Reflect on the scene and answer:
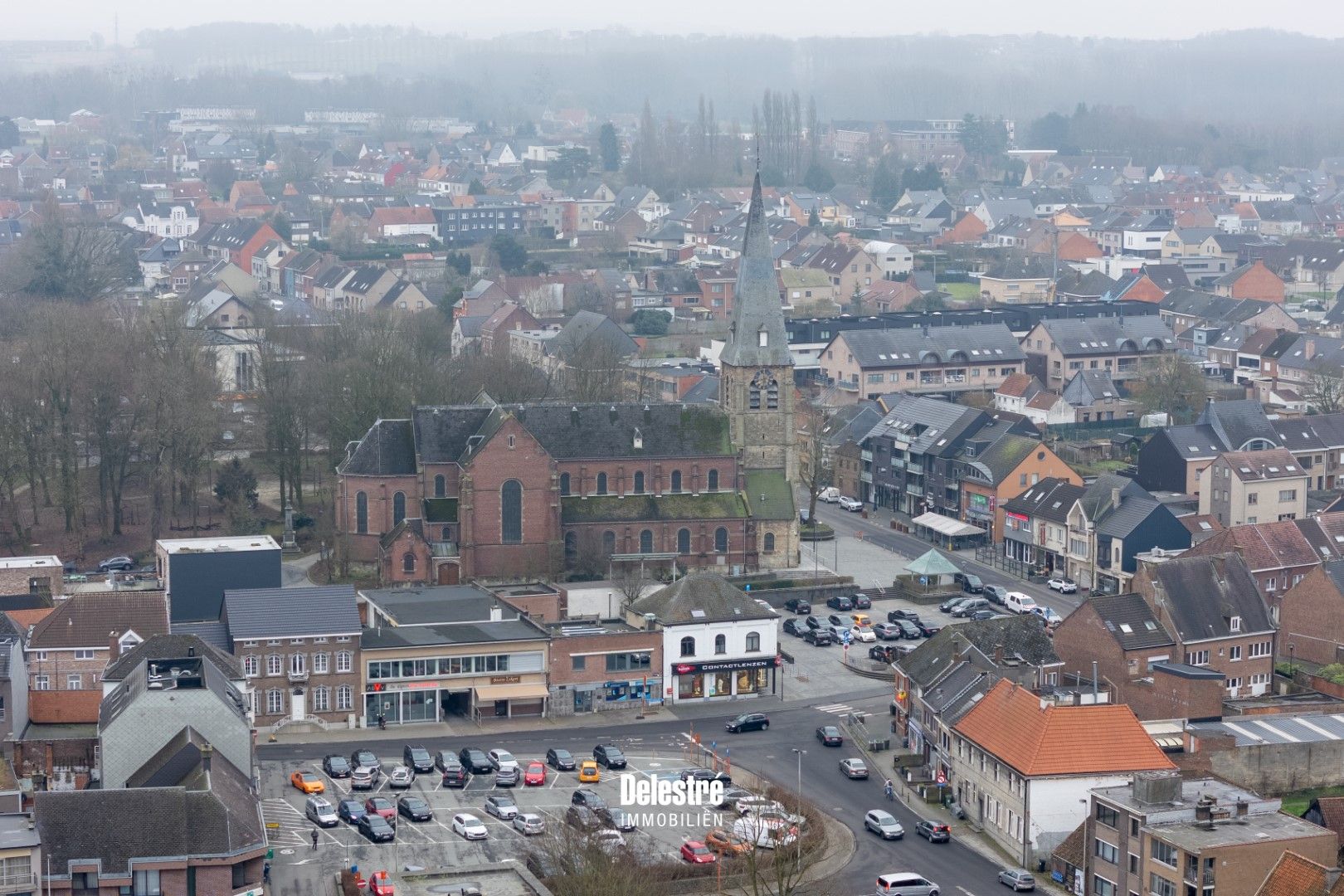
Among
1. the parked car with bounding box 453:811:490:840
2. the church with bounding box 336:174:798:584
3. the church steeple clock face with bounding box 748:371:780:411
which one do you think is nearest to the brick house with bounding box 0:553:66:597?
the church with bounding box 336:174:798:584

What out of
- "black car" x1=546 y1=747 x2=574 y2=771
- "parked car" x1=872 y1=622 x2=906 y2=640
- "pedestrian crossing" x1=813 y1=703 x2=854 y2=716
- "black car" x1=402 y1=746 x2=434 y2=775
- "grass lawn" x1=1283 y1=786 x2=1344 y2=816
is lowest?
"grass lawn" x1=1283 y1=786 x2=1344 y2=816

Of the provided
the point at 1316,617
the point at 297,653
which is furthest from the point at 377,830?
the point at 1316,617

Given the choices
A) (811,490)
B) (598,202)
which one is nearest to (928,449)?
(811,490)

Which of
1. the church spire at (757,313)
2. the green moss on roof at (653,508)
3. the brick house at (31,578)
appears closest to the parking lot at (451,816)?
the brick house at (31,578)

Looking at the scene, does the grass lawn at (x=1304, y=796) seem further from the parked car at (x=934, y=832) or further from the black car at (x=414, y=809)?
the black car at (x=414, y=809)

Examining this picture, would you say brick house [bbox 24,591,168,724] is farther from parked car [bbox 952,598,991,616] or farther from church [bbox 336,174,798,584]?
parked car [bbox 952,598,991,616]

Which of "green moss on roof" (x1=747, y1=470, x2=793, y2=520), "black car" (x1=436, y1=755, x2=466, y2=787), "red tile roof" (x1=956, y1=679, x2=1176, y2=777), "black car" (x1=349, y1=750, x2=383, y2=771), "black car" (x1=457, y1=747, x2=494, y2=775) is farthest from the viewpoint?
"green moss on roof" (x1=747, y1=470, x2=793, y2=520)
